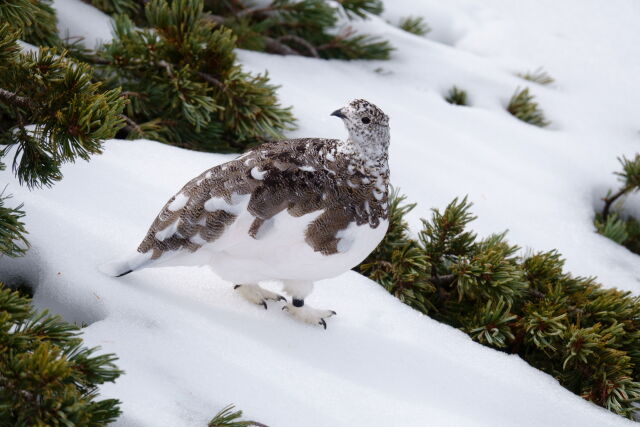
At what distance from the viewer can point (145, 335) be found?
5.74ft

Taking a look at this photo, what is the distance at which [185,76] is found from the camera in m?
2.48

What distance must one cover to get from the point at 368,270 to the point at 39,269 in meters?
1.13

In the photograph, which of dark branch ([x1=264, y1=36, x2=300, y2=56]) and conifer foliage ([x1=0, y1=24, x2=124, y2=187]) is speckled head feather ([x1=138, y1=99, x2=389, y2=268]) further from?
dark branch ([x1=264, y1=36, x2=300, y2=56])

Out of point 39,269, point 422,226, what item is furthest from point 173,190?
point 422,226

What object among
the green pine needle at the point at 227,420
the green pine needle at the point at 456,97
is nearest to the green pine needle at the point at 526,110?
the green pine needle at the point at 456,97

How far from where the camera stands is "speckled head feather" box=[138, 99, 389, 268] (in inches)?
68.6

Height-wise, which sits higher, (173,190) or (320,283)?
(173,190)

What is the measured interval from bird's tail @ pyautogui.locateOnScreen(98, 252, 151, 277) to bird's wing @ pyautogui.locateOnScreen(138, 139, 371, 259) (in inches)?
0.9

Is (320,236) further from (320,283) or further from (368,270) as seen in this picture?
(368,270)

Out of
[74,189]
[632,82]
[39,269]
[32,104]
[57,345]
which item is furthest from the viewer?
[632,82]

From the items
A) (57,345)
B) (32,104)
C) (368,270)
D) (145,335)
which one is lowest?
(368,270)

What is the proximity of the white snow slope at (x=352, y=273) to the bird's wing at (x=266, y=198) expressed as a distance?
0.24m

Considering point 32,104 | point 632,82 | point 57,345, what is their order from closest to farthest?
1. point 57,345
2. point 32,104
3. point 632,82

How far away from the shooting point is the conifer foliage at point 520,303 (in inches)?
80.0
